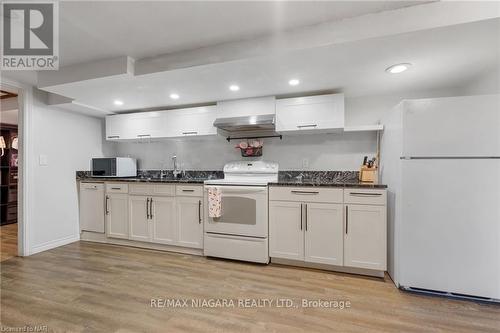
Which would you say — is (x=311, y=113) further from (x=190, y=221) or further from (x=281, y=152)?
(x=190, y=221)

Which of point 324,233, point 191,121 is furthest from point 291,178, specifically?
point 191,121

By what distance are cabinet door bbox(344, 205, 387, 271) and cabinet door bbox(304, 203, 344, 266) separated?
0.06m

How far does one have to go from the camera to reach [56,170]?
124 inches

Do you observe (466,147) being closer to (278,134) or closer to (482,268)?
(482,268)

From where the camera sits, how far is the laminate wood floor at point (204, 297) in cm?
154

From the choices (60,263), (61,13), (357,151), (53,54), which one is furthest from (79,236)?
(357,151)

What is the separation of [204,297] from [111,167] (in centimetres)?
252

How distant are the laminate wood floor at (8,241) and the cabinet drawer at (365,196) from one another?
4.04 m

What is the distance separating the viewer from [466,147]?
177 centimetres

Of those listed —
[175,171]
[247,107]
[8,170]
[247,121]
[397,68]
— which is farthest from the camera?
[8,170]

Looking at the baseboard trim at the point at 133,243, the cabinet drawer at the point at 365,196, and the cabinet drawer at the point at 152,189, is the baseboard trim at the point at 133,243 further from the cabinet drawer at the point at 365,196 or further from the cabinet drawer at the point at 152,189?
the cabinet drawer at the point at 365,196

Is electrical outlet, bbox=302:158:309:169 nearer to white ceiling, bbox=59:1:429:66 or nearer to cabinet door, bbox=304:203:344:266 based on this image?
cabinet door, bbox=304:203:344:266

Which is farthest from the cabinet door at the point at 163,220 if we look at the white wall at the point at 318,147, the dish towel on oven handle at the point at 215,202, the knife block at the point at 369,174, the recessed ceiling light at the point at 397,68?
the recessed ceiling light at the point at 397,68

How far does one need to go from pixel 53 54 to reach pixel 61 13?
2.44 feet
